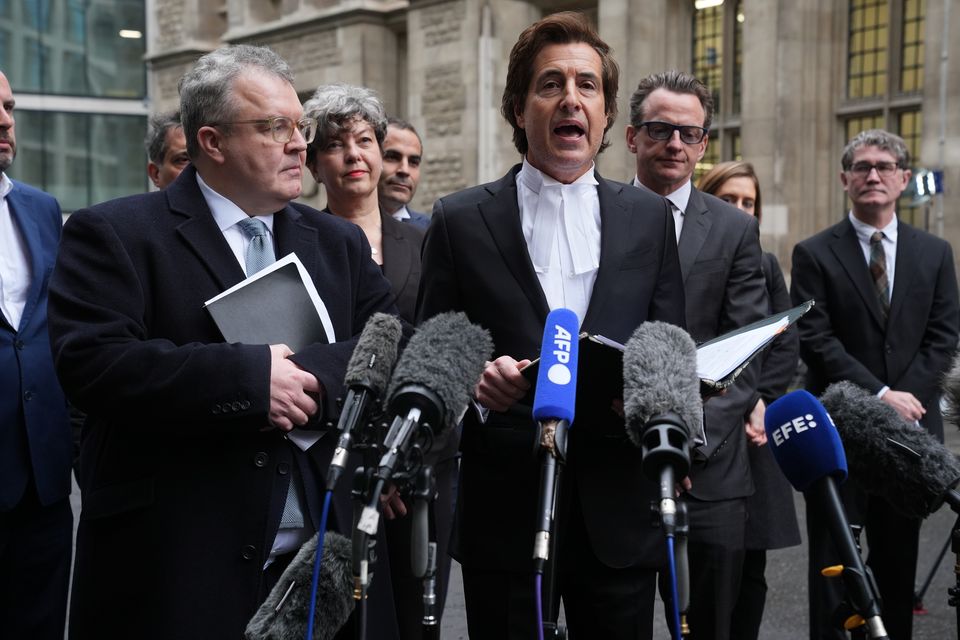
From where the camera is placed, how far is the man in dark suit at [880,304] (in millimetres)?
5598

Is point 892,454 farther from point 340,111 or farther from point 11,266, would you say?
point 11,266

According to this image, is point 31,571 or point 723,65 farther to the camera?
point 723,65

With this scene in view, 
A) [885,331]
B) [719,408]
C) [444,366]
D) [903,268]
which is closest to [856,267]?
[903,268]

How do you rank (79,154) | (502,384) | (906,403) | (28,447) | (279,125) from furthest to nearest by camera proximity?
(79,154)
(906,403)
(28,447)
(279,125)
(502,384)

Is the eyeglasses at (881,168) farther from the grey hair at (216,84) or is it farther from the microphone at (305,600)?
the microphone at (305,600)

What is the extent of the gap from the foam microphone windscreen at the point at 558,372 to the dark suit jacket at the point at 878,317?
11.5 feet

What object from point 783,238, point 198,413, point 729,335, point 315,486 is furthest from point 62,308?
point 783,238

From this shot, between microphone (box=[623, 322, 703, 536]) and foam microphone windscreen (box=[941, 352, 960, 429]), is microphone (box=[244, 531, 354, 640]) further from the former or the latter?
foam microphone windscreen (box=[941, 352, 960, 429])

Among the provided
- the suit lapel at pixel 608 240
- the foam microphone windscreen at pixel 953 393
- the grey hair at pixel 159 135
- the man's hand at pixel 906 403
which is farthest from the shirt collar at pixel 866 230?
the grey hair at pixel 159 135

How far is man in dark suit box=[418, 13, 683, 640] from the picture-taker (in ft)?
10.2

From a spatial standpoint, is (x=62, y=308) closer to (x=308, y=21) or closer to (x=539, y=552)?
(x=539, y=552)

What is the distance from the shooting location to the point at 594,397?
2.85 m

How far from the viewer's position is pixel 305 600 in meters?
2.65

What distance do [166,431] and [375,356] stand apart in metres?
0.79
